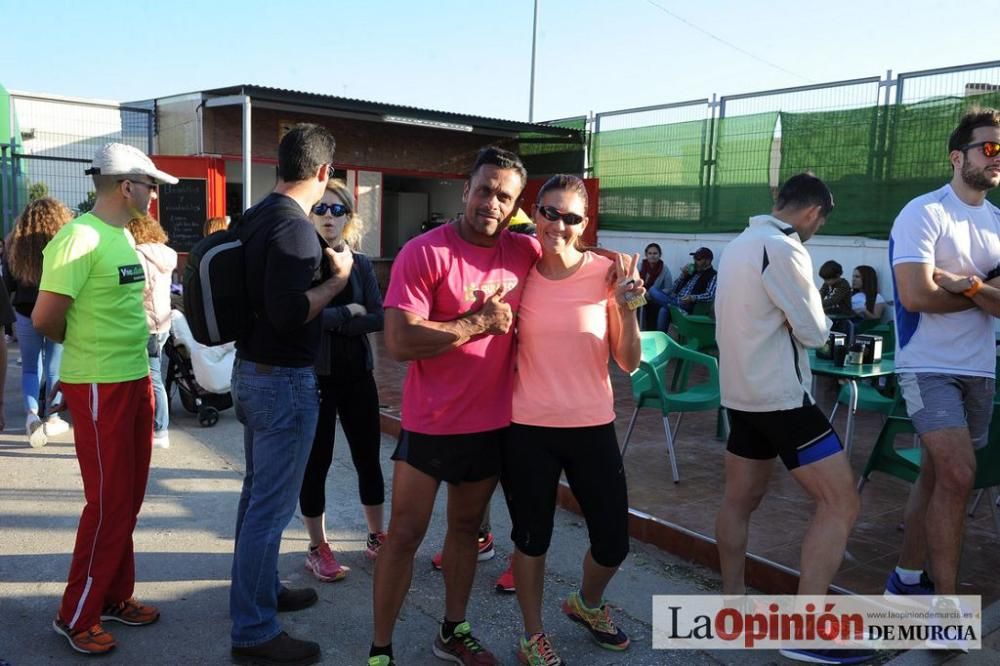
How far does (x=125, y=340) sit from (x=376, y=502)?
147cm

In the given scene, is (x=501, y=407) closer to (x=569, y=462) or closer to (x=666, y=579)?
(x=569, y=462)

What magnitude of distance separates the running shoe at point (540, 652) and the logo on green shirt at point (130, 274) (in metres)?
2.18

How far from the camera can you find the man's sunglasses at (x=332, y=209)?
3.97m

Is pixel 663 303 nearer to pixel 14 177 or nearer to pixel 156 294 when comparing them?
pixel 156 294

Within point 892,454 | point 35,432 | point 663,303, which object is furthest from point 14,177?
point 892,454

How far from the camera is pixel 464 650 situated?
325 centimetres

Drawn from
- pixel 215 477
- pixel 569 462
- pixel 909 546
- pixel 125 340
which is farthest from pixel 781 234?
pixel 215 477

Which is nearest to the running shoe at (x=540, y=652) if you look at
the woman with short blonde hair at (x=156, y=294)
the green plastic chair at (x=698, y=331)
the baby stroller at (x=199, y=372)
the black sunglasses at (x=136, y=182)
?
the black sunglasses at (x=136, y=182)

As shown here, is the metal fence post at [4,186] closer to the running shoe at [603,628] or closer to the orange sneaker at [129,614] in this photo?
the orange sneaker at [129,614]

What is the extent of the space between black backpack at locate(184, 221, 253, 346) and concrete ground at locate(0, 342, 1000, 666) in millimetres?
1343

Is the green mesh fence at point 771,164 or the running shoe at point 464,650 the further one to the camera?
the green mesh fence at point 771,164

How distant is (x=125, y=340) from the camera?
340 cm

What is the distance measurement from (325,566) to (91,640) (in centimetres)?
109

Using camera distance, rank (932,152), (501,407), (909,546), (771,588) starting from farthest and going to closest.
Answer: (932,152) → (771,588) → (909,546) → (501,407)
